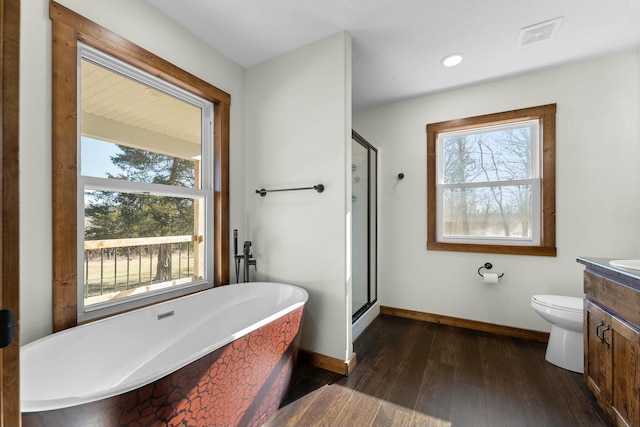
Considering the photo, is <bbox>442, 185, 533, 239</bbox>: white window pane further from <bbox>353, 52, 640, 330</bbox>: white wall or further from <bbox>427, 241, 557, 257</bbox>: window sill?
<bbox>353, 52, 640, 330</bbox>: white wall

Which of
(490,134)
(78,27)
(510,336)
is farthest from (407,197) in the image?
(78,27)

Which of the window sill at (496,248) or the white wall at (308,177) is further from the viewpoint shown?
the window sill at (496,248)

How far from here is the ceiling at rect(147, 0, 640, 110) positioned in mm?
1767

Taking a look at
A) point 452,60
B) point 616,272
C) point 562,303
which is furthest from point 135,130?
point 562,303

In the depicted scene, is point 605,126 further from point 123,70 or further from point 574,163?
point 123,70

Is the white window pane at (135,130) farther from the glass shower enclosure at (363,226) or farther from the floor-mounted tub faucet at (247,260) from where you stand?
the glass shower enclosure at (363,226)

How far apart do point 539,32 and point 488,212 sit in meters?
1.52

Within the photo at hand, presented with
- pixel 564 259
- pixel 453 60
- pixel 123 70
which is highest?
pixel 453 60

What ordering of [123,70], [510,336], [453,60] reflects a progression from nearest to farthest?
[123,70] → [453,60] → [510,336]

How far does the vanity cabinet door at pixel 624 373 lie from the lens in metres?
1.26

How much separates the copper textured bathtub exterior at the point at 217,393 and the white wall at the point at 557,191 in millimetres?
1789

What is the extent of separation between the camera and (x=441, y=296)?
2898mm

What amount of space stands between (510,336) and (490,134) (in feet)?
6.50

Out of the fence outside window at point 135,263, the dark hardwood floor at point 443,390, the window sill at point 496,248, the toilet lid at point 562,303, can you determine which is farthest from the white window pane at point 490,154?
the fence outside window at point 135,263
